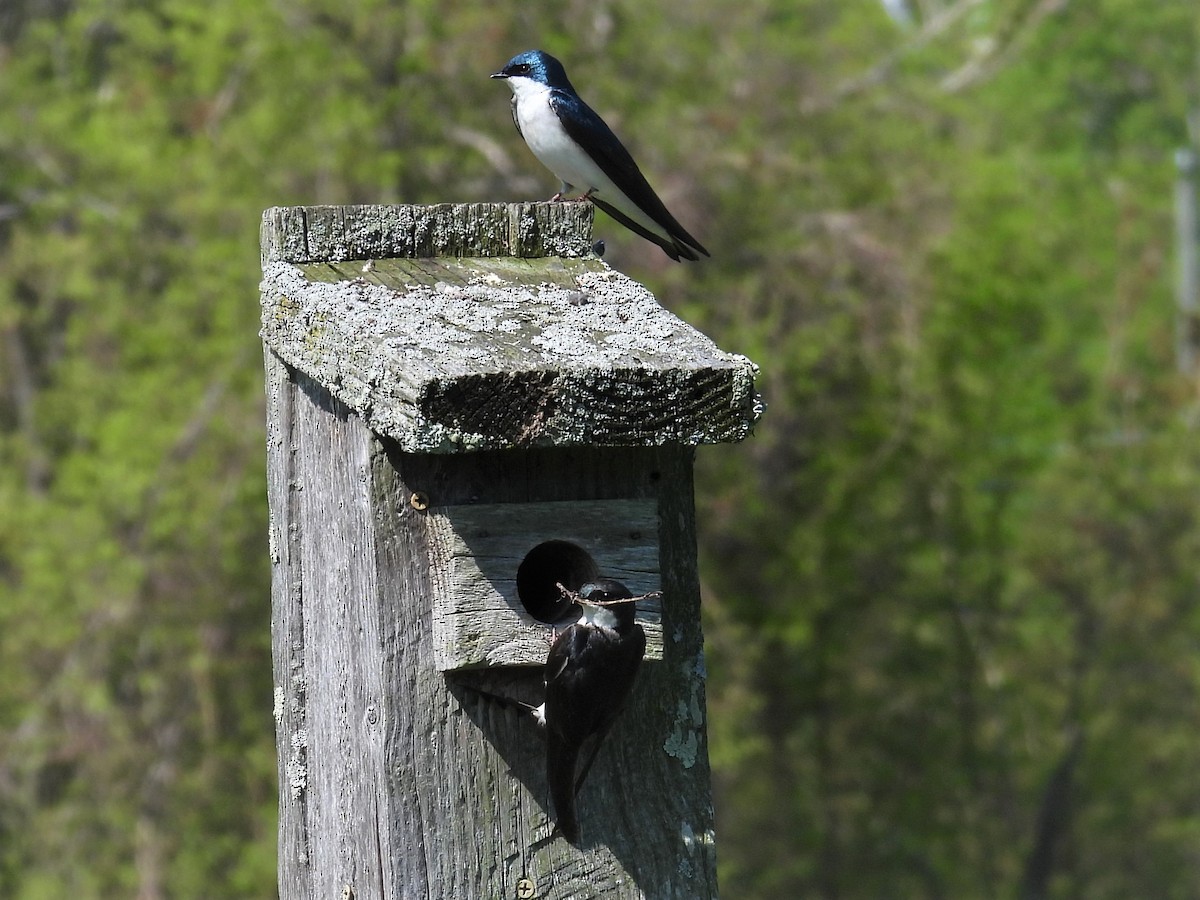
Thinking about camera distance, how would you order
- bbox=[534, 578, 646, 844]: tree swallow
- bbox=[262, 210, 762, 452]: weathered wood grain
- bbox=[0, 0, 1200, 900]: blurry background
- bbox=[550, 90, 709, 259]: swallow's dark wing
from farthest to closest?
bbox=[0, 0, 1200, 900]: blurry background
bbox=[550, 90, 709, 259]: swallow's dark wing
bbox=[534, 578, 646, 844]: tree swallow
bbox=[262, 210, 762, 452]: weathered wood grain

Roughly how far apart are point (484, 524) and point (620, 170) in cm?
144

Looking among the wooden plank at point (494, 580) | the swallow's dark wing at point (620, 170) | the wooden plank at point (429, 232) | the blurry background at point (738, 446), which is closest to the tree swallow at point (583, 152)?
the swallow's dark wing at point (620, 170)

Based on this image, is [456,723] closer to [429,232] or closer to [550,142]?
[429,232]

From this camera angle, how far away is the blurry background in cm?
615

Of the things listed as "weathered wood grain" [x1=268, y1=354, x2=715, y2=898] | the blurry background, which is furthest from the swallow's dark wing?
the blurry background

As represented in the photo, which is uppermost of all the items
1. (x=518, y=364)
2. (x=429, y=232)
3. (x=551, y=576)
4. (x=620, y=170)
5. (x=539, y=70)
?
(x=539, y=70)

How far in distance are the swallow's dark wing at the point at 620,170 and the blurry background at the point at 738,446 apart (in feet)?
9.32

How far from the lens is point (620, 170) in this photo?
2820 millimetres

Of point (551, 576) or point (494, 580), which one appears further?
point (551, 576)

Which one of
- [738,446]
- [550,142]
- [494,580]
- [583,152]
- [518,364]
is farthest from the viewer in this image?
[738,446]

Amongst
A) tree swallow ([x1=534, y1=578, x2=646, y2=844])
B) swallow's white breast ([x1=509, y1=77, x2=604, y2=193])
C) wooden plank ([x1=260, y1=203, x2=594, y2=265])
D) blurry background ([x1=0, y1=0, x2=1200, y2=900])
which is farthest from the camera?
blurry background ([x1=0, y1=0, x2=1200, y2=900])

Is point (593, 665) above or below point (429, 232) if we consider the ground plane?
below

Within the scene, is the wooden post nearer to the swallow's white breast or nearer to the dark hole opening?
the dark hole opening

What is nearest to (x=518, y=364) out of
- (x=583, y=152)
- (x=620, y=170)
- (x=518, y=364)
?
(x=518, y=364)
